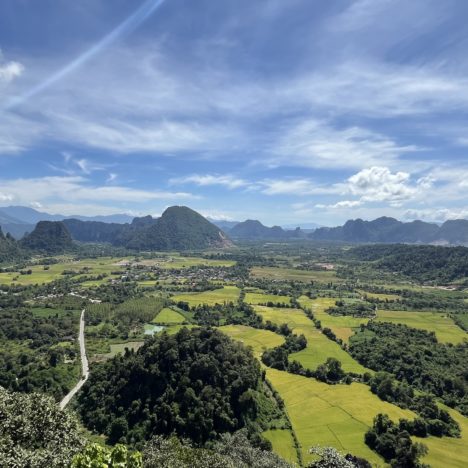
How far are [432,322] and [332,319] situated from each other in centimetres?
2991

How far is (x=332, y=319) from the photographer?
123500 mm

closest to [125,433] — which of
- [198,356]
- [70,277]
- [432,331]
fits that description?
[198,356]

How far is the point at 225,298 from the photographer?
15150 centimetres

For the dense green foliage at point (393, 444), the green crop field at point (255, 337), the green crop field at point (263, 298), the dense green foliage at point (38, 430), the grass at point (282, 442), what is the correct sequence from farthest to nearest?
1. the green crop field at point (263, 298)
2. the green crop field at point (255, 337)
3. the grass at point (282, 442)
4. the dense green foliage at point (393, 444)
5. the dense green foliage at point (38, 430)

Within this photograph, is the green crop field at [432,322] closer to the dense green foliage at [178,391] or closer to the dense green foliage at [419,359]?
the dense green foliage at [419,359]

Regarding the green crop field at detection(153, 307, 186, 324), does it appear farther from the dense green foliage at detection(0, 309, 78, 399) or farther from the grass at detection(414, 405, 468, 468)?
the grass at detection(414, 405, 468, 468)

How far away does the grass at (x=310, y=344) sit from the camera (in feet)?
279

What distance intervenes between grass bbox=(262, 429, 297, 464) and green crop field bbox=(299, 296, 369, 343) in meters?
47.3

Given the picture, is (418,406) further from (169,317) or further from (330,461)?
(169,317)

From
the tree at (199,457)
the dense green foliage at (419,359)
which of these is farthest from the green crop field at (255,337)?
the tree at (199,457)

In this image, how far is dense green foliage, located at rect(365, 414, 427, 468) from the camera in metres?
50.7

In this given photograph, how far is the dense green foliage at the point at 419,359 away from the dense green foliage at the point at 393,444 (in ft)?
61.0

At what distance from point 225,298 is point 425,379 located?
84.8 metres

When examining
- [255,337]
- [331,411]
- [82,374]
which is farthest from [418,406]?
[82,374]
